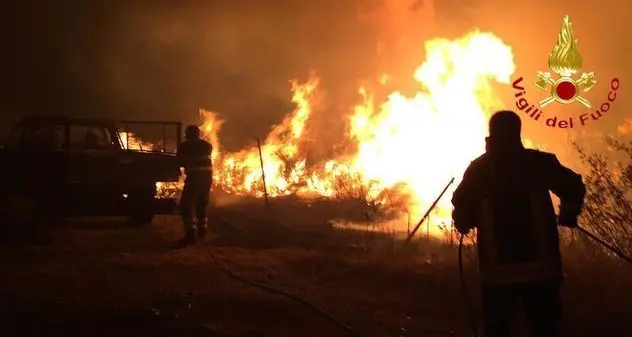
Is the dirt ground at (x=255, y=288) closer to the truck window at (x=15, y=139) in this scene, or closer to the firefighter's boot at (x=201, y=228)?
the firefighter's boot at (x=201, y=228)

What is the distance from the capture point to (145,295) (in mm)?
5773

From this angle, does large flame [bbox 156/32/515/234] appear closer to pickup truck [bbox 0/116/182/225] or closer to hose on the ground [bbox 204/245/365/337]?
pickup truck [bbox 0/116/182/225]

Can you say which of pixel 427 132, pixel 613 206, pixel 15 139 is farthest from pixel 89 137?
pixel 613 206

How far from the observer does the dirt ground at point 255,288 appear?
4941 millimetres

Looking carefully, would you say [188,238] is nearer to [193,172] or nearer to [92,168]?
[193,172]

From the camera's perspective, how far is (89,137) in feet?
33.6

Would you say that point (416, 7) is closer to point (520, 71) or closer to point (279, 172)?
point (520, 71)

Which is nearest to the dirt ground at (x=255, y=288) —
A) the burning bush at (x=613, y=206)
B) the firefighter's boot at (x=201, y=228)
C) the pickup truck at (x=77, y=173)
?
the firefighter's boot at (x=201, y=228)

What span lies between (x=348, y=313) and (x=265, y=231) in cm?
505

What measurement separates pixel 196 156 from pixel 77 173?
1.82 meters

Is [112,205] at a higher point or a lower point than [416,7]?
lower

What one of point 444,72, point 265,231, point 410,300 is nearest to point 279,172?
point 444,72

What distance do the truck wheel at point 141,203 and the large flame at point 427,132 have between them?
5.28 m

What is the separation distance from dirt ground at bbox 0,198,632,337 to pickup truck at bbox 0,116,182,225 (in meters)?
0.45
